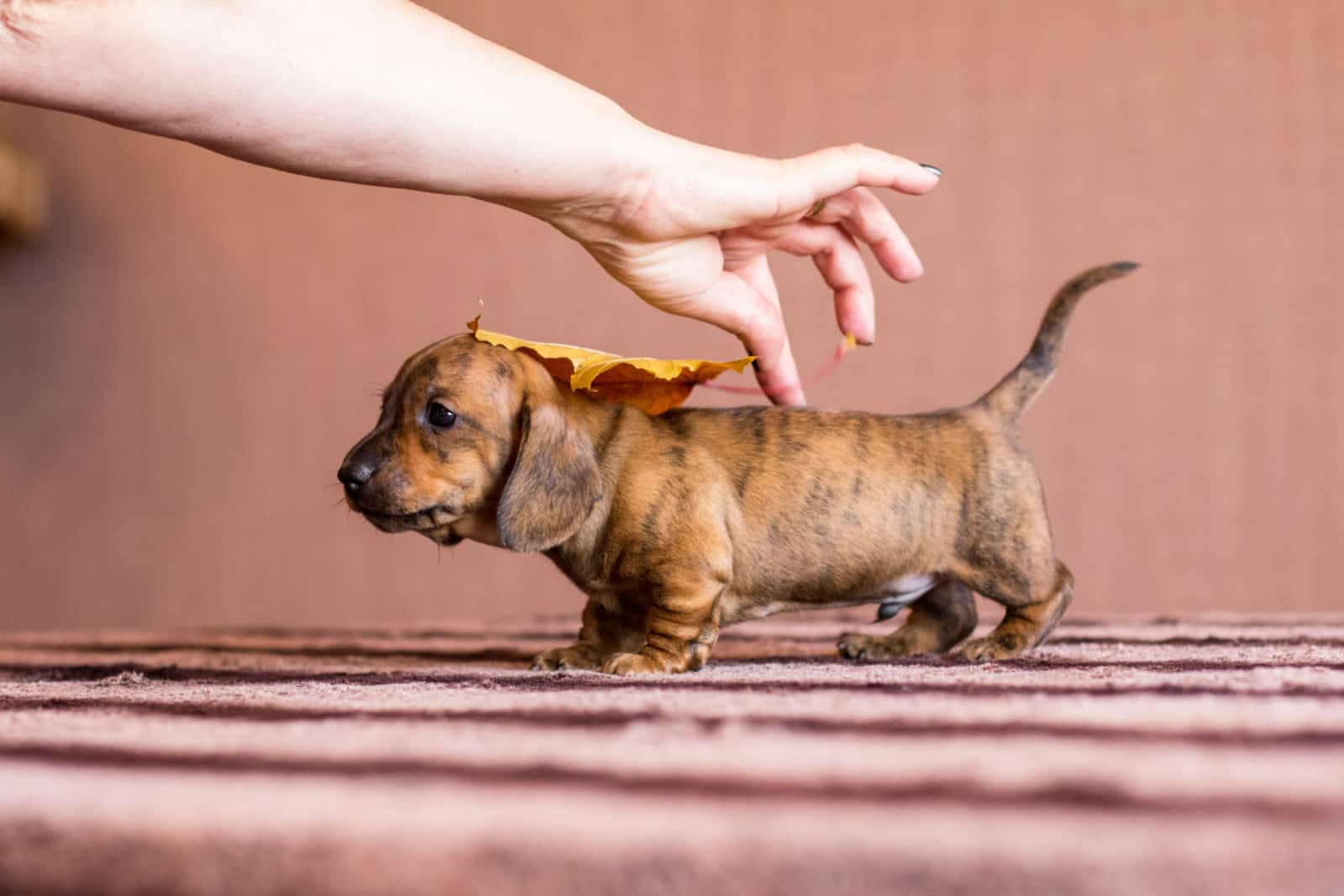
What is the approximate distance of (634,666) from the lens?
1.22 m

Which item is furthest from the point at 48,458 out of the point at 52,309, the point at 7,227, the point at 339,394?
the point at 339,394

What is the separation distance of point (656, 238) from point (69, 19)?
63 centimetres

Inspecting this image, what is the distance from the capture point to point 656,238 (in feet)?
4.58

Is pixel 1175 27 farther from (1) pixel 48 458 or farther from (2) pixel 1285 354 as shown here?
(1) pixel 48 458

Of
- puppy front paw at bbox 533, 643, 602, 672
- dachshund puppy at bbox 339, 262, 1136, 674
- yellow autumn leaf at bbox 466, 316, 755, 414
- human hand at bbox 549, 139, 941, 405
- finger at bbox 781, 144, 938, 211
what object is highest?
finger at bbox 781, 144, 938, 211

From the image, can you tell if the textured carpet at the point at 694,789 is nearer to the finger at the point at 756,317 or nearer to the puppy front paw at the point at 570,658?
the puppy front paw at the point at 570,658

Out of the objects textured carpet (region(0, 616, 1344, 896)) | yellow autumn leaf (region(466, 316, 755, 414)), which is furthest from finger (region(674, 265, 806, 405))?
textured carpet (region(0, 616, 1344, 896))

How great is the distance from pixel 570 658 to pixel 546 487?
21 centimetres

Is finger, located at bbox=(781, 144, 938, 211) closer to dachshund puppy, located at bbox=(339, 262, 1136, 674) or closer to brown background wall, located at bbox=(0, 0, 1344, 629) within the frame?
dachshund puppy, located at bbox=(339, 262, 1136, 674)

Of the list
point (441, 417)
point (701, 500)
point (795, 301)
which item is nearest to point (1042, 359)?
point (701, 500)

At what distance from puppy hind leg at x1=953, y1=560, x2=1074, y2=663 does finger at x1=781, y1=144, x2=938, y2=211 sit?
488mm

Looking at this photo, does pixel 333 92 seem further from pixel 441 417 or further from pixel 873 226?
pixel 873 226

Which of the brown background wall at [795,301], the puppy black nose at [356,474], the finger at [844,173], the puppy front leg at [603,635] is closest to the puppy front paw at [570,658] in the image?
the puppy front leg at [603,635]

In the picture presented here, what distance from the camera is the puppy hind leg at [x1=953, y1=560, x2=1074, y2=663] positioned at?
138 centimetres
